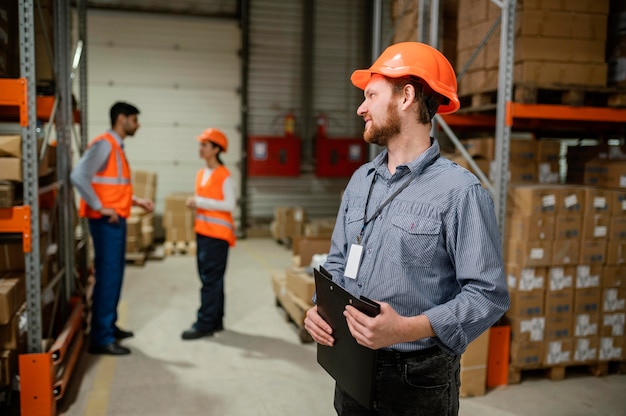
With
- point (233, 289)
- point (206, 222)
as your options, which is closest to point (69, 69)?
point (206, 222)

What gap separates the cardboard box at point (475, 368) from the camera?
4461 mm

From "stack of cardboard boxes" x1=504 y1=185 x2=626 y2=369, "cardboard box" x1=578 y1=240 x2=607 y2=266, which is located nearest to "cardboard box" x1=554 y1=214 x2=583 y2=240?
"stack of cardboard boxes" x1=504 y1=185 x2=626 y2=369

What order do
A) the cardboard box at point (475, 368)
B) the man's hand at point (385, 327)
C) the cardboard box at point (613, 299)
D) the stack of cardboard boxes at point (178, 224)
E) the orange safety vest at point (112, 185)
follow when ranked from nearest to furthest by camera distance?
the man's hand at point (385, 327)
the cardboard box at point (475, 368)
the cardboard box at point (613, 299)
the orange safety vest at point (112, 185)
the stack of cardboard boxes at point (178, 224)

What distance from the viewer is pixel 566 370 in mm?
5098

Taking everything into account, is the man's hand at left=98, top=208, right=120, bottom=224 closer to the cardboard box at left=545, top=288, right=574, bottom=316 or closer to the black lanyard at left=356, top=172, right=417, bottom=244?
the black lanyard at left=356, top=172, right=417, bottom=244

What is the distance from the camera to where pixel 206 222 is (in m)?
5.56

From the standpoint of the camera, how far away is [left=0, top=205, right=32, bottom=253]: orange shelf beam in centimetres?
357

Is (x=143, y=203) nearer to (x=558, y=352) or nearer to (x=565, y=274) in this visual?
(x=565, y=274)

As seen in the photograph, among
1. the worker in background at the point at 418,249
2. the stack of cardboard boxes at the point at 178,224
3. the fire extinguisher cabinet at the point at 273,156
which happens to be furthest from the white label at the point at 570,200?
the fire extinguisher cabinet at the point at 273,156

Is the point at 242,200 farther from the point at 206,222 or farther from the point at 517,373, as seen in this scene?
the point at 517,373

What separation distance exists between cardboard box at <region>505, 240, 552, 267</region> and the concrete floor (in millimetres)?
1108

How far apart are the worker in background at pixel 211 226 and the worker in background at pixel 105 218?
747mm

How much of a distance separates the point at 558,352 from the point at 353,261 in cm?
356

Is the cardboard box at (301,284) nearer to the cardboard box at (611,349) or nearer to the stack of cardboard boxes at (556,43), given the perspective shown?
the stack of cardboard boxes at (556,43)
